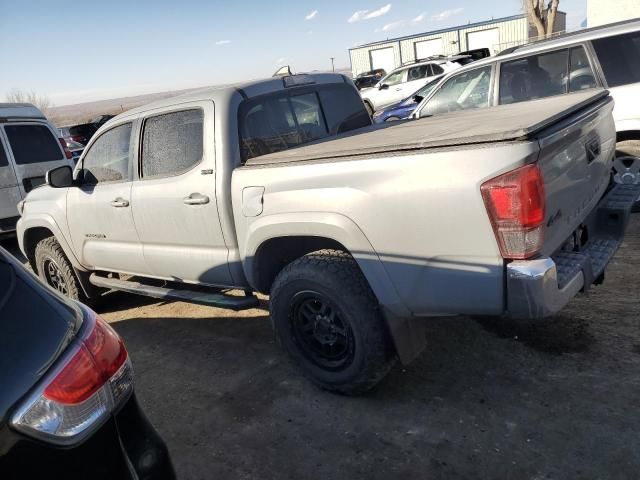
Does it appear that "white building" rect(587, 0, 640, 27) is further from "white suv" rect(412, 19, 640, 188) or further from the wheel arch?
the wheel arch

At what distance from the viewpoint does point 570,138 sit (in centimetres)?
269

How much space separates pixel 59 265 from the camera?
5.18 m

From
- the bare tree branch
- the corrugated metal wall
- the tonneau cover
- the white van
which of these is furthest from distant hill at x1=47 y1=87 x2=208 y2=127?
the corrugated metal wall

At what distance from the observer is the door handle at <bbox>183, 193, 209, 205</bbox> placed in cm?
346

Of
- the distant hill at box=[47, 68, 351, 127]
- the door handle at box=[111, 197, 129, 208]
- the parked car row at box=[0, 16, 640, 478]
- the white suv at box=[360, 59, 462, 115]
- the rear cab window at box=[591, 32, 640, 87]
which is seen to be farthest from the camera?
the distant hill at box=[47, 68, 351, 127]

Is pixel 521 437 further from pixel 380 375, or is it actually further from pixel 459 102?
pixel 459 102

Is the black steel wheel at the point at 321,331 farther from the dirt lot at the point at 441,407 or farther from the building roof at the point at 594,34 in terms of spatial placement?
the building roof at the point at 594,34

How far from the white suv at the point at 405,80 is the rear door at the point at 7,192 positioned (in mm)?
11088

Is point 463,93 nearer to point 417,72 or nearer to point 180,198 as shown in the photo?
point 180,198

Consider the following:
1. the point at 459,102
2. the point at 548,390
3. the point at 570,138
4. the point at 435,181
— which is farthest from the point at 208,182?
the point at 459,102

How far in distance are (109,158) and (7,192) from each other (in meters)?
4.53

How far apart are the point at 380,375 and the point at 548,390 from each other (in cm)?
95

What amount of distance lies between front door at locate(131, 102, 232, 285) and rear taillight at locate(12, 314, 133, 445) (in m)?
1.79

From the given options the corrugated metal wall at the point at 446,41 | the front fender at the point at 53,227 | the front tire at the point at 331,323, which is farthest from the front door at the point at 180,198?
the corrugated metal wall at the point at 446,41
